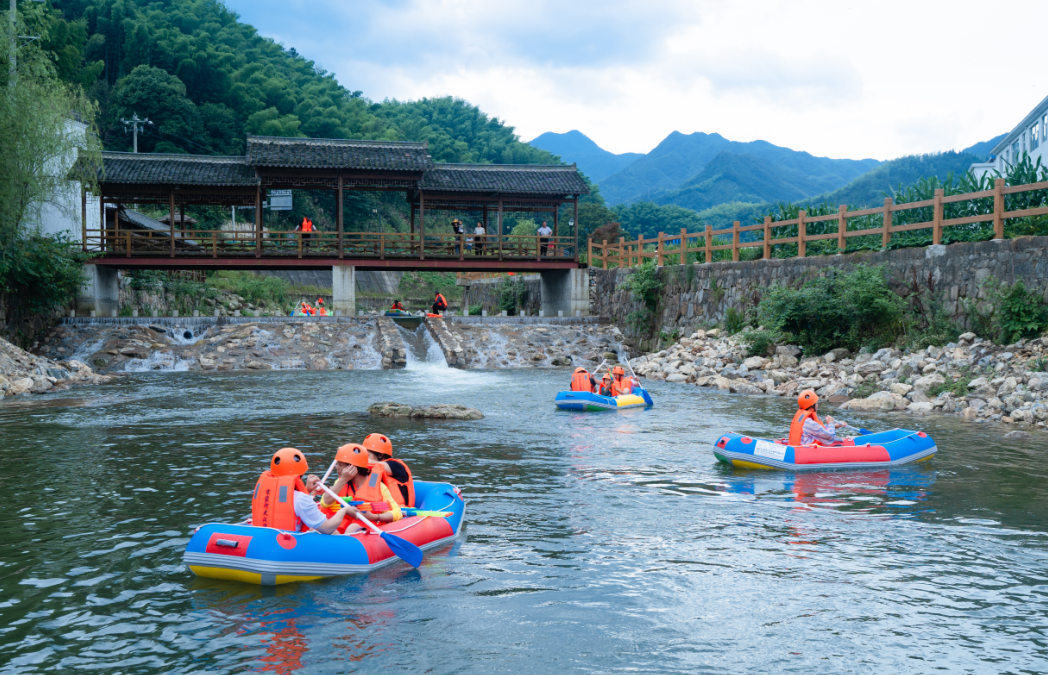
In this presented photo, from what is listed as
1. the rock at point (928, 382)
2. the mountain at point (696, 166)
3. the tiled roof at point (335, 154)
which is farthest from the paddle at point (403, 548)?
the mountain at point (696, 166)

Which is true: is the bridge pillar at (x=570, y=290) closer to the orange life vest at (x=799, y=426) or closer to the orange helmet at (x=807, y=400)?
the orange life vest at (x=799, y=426)

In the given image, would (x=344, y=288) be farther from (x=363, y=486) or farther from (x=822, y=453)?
(x=363, y=486)

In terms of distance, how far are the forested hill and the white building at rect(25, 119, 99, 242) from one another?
59.1 feet

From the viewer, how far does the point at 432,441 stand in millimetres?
10930

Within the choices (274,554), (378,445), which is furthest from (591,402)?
(274,554)

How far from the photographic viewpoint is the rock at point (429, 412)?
515 inches

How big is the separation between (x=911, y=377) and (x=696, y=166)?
538 feet

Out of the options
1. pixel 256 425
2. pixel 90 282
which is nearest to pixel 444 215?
pixel 90 282

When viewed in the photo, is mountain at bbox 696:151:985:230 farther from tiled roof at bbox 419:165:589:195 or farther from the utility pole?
tiled roof at bbox 419:165:589:195

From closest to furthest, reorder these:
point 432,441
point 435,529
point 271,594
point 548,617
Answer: point 548,617
point 271,594
point 435,529
point 432,441

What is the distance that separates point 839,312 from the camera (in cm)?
1652

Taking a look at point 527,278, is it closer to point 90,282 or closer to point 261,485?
point 90,282

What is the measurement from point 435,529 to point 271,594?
1.36 metres

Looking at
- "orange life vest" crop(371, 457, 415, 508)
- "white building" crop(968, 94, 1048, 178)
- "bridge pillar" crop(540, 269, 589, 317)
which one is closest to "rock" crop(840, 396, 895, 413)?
"orange life vest" crop(371, 457, 415, 508)
